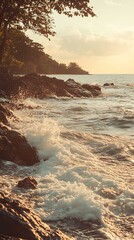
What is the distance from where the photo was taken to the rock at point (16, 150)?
1195cm

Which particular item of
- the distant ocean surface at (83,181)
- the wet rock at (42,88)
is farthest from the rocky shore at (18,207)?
the wet rock at (42,88)

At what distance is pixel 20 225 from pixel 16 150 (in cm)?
623

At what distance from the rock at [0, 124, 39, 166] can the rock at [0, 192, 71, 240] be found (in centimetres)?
522

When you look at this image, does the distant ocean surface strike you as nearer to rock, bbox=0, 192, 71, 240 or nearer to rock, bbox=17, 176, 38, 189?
rock, bbox=17, 176, 38, 189

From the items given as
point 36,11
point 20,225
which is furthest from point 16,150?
point 36,11

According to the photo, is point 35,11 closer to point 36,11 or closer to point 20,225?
point 36,11

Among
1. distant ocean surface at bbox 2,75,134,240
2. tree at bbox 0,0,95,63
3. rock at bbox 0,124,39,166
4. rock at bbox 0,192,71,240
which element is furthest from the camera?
tree at bbox 0,0,95,63

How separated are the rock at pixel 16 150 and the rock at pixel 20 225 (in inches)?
205

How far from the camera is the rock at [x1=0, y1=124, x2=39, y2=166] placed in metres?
11.9

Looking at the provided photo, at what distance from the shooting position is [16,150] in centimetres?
1232

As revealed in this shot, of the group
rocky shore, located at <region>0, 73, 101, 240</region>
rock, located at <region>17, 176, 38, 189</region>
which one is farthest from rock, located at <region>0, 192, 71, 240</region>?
rock, located at <region>17, 176, 38, 189</region>

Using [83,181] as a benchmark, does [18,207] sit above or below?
above

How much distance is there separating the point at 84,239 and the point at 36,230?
110 cm

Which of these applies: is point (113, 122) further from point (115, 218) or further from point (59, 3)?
point (115, 218)
